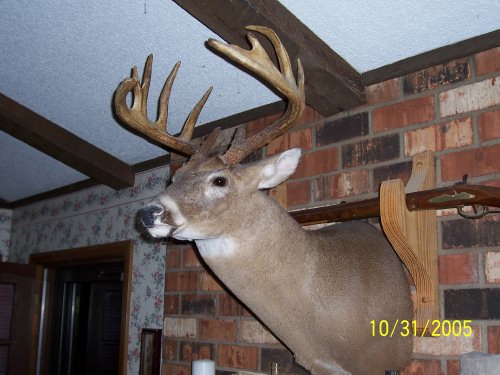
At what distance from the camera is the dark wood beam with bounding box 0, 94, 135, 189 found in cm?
328

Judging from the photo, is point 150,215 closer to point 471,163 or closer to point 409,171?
point 409,171

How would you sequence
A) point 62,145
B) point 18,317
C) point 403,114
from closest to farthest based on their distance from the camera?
point 403,114
point 62,145
point 18,317

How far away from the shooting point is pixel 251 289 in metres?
1.87

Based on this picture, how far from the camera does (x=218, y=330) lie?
2768mm

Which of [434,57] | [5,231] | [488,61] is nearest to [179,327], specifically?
[434,57]

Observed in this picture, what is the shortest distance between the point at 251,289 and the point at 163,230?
1.19 feet

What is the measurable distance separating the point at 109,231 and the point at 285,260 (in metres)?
2.33

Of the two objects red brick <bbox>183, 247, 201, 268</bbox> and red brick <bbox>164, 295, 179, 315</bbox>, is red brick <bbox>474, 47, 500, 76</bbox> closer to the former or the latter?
red brick <bbox>183, 247, 201, 268</bbox>

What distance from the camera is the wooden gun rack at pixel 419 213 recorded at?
1681 mm

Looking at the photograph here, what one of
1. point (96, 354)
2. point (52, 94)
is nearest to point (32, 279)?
point (96, 354)

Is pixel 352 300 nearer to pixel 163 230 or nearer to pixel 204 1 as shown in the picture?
pixel 163 230

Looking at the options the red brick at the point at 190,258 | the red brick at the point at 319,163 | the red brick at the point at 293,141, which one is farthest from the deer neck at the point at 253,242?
the red brick at the point at 190,258

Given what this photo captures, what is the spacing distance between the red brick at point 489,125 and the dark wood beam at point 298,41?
52cm

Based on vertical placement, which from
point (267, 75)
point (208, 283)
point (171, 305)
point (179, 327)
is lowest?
point (179, 327)
